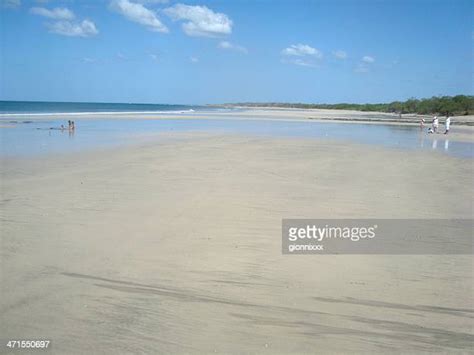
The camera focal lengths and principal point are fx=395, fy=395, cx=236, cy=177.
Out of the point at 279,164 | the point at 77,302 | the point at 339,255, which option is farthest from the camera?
the point at 279,164

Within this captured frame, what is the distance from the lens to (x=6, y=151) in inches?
655

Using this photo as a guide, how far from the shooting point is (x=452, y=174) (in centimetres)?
1299

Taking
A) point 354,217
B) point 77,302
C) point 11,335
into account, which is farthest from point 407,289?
point 11,335

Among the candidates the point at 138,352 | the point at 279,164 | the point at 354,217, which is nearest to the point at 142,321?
the point at 138,352

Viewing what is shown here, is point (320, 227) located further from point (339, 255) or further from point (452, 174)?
point (452, 174)

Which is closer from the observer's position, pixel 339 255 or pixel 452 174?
pixel 339 255

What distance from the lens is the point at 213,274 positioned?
5.46 meters

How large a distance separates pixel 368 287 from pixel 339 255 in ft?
3.56

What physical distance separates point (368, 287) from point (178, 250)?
2.87 meters

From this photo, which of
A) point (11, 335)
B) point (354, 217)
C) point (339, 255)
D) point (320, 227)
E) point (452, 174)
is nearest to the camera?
point (11, 335)

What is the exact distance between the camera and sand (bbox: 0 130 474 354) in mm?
4129

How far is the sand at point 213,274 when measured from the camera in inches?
163

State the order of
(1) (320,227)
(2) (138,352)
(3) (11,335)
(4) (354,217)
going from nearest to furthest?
(2) (138,352), (3) (11,335), (1) (320,227), (4) (354,217)

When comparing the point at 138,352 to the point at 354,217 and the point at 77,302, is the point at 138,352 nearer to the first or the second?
the point at 77,302
